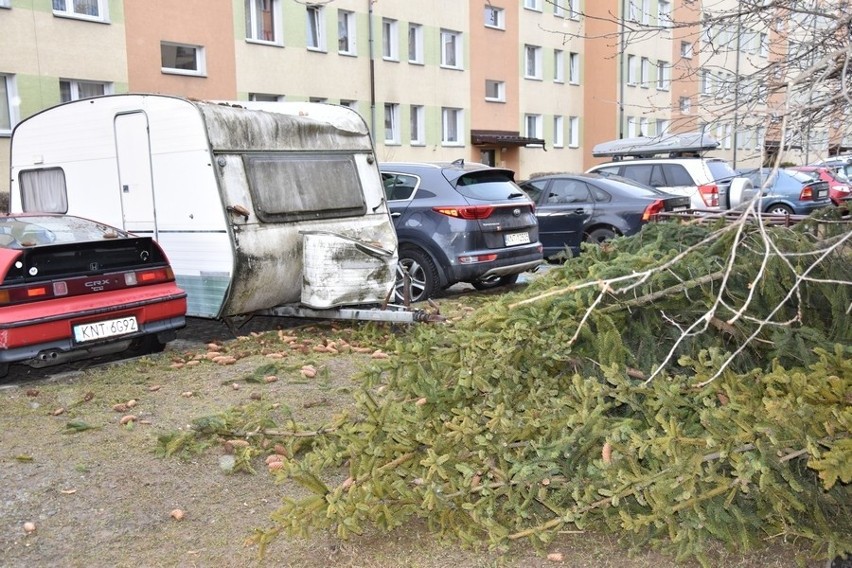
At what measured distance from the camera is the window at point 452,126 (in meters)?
32.7

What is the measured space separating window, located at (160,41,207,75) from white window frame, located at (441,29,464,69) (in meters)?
11.1

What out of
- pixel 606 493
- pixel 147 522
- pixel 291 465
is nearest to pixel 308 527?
pixel 291 465

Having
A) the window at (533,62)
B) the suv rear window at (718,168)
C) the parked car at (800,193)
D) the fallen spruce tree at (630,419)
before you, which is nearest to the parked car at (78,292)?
the fallen spruce tree at (630,419)

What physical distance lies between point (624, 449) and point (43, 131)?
7.74m

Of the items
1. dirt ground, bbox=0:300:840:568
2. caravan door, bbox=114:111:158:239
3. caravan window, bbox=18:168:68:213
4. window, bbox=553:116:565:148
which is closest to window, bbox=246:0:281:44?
window, bbox=553:116:565:148

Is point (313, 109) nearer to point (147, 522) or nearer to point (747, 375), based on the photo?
point (147, 522)

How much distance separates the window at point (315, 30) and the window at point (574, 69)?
16295 millimetres

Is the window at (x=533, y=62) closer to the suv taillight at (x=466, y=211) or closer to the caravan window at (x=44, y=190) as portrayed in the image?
the suv taillight at (x=466, y=211)

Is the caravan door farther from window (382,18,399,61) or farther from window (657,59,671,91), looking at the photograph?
window (382,18,399,61)

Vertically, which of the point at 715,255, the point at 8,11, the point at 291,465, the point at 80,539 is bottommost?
the point at 80,539

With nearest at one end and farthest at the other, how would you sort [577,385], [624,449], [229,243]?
[624,449], [577,385], [229,243]

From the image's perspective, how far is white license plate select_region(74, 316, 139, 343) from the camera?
6.67 m

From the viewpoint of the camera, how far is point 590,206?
1335 centimetres

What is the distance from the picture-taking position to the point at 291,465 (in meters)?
3.87
